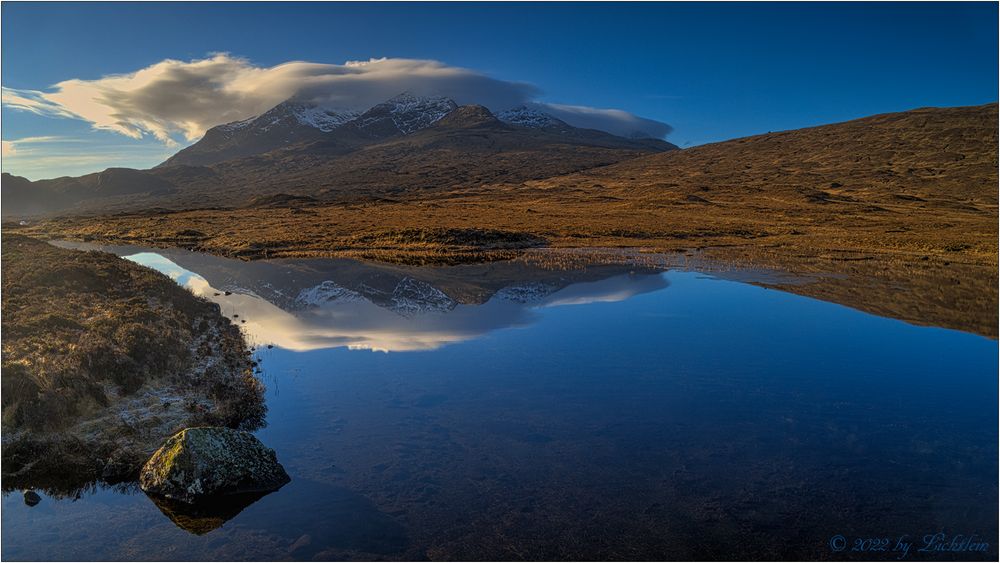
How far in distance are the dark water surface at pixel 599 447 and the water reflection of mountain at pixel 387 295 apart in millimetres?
446

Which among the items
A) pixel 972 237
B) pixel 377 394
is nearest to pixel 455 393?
pixel 377 394

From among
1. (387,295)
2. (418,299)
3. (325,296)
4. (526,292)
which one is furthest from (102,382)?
(526,292)

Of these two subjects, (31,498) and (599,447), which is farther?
(599,447)

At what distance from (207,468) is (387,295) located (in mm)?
25470

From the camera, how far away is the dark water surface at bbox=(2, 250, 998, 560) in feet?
34.4

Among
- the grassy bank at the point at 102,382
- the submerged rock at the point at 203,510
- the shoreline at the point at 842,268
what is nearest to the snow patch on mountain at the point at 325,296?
the grassy bank at the point at 102,382

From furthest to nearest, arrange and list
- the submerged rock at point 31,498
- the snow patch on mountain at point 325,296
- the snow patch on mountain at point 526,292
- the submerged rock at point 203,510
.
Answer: the snow patch on mountain at point 526,292
the snow patch on mountain at point 325,296
the submerged rock at point 31,498
the submerged rock at point 203,510

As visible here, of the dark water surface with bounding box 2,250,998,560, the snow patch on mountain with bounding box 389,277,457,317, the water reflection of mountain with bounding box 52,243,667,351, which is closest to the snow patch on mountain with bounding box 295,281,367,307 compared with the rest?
the water reflection of mountain with bounding box 52,243,667,351

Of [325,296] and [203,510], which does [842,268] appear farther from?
[203,510]

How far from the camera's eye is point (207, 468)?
11719 millimetres

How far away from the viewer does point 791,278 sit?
41.0 m

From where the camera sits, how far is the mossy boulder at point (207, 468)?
1160 cm

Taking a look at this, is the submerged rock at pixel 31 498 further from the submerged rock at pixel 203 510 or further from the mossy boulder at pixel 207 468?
the submerged rock at pixel 203 510

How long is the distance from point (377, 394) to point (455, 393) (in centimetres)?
242
